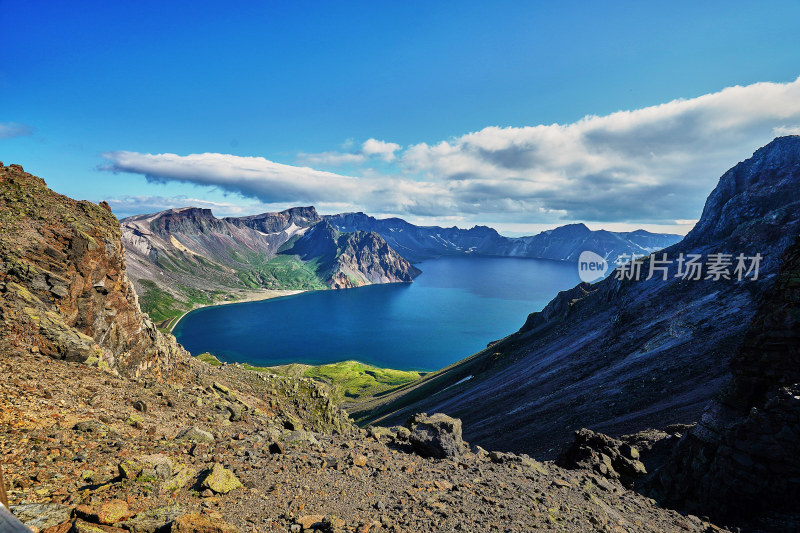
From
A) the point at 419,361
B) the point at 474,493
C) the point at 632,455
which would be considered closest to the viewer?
the point at 474,493

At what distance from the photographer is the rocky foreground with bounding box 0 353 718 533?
9.37 metres

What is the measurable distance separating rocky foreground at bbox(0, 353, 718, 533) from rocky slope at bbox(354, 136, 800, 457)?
32.4 metres

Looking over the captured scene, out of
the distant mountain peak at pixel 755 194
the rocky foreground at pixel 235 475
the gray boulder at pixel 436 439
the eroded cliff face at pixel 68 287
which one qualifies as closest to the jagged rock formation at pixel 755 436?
the rocky foreground at pixel 235 475

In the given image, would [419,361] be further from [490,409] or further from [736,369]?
[736,369]

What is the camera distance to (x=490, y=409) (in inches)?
2712

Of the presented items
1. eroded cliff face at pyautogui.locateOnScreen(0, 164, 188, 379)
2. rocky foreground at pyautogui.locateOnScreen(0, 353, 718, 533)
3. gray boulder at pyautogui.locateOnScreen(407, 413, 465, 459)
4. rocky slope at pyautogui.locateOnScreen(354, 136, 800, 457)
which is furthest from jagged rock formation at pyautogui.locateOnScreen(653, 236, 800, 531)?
eroded cliff face at pyautogui.locateOnScreen(0, 164, 188, 379)

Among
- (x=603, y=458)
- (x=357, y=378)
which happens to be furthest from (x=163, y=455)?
(x=357, y=378)

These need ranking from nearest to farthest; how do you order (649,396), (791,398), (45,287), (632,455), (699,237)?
(791,398), (45,287), (632,455), (649,396), (699,237)

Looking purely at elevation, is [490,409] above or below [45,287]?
below

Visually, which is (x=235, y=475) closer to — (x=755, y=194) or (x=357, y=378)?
(x=755, y=194)

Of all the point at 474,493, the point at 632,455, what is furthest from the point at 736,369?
the point at 474,493

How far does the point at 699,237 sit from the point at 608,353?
203 feet

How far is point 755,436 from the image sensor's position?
63.3 ft

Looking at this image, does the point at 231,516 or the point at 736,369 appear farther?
the point at 736,369
